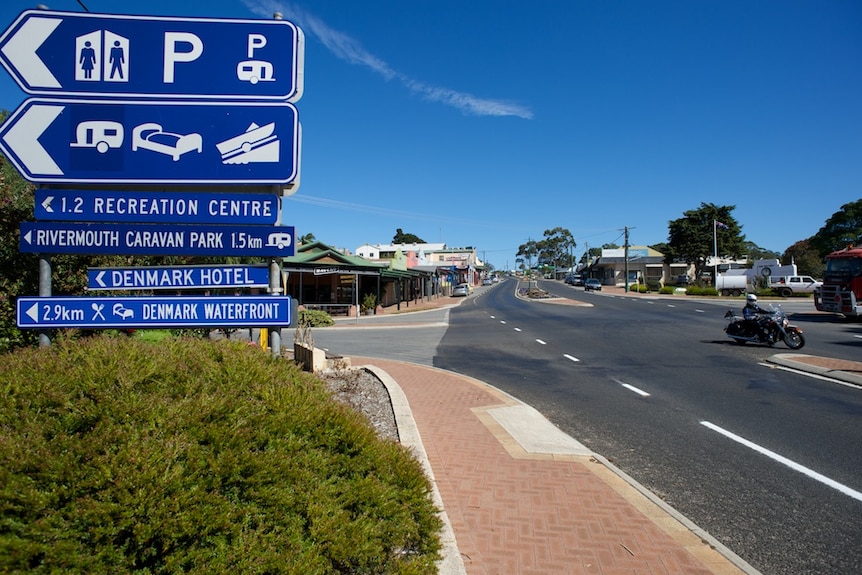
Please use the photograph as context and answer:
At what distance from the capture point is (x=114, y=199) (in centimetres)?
528

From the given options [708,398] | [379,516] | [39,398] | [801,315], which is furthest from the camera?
[801,315]

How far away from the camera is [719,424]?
7.06 m

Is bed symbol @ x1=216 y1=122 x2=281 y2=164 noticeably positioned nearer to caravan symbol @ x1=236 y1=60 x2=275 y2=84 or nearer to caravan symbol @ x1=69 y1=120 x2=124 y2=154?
caravan symbol @ x1=236 y1=60 x2=275 y2=84

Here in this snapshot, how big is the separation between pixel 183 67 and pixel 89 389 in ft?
13.6

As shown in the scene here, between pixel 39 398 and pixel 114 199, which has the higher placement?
pixel 114 199

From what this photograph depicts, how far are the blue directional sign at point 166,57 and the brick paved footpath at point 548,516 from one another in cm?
464

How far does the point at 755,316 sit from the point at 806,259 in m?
75.6

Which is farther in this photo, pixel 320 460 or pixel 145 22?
pixel 145 22

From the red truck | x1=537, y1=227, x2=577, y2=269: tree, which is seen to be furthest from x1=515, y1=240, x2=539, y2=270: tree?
the red truck

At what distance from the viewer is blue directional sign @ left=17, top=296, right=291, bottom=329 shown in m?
5.01

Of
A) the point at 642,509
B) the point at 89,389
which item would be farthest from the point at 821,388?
the point at 89,389

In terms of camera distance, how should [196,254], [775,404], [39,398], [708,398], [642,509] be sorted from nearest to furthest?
[39,398]
[642,509]
[196,254]
[775,404]
[708,398]

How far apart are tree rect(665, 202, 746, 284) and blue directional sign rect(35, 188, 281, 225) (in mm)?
73544

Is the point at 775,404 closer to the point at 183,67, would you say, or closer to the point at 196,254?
the point at 196,254
